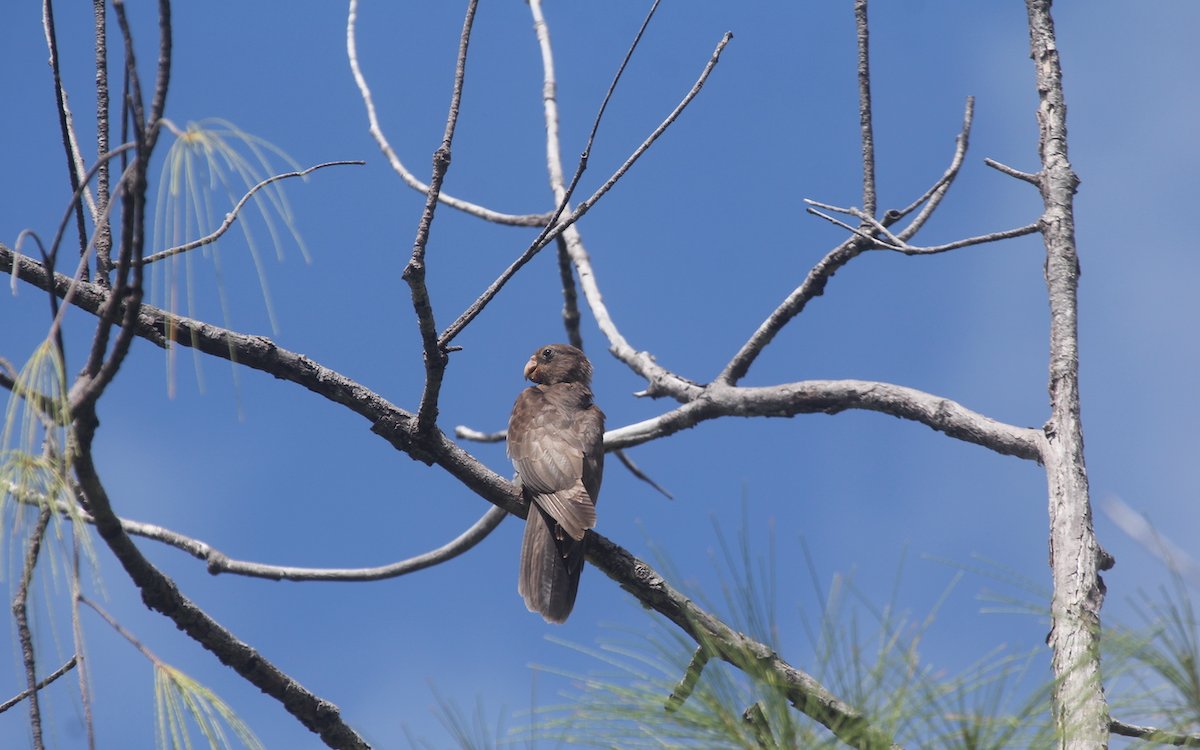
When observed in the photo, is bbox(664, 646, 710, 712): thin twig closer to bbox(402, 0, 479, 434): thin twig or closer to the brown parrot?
bbox(402, 0, 479, 434): thin twig

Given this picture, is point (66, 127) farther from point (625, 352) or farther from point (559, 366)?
point (559, 366)

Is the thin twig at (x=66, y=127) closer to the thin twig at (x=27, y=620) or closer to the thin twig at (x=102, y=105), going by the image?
the thin twig at (x=102, y=105)

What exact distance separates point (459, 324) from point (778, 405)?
5.31 feet

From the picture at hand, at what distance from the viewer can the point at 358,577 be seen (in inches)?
187

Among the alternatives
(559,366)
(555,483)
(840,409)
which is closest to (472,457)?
(555,483)

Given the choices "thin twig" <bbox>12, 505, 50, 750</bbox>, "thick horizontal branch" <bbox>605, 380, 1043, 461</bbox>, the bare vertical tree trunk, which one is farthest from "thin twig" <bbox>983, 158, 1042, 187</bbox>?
"thin twig" <bbox>12, 505, 50, 750</bbox>

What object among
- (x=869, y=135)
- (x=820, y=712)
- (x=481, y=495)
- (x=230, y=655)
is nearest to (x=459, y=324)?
(x=481, y=495)

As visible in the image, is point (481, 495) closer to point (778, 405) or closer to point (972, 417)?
point (778, 405)

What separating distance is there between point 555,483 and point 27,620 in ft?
8.49

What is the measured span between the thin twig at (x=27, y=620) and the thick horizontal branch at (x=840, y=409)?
2.68m

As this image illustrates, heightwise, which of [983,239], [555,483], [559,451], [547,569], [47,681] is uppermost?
[983,239]

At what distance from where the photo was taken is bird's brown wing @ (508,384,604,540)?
4125 millimetres

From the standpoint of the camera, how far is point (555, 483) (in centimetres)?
436

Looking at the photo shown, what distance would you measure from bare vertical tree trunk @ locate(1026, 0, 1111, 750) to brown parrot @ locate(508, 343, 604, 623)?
1710 millimetres
